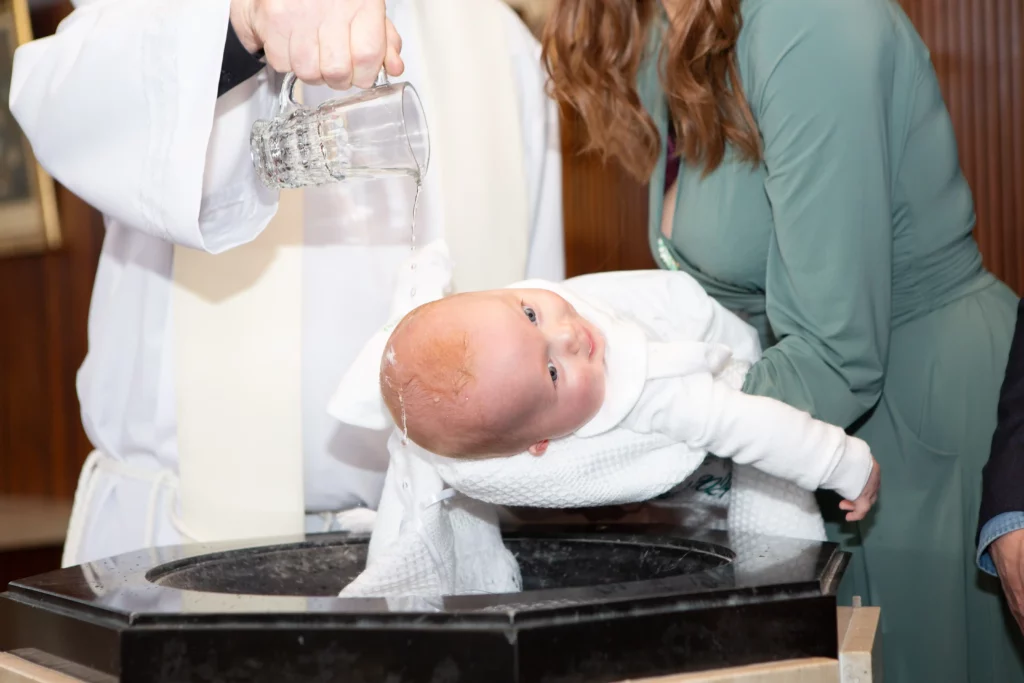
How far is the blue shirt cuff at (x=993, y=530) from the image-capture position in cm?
134

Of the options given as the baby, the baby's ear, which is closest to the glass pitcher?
the baby

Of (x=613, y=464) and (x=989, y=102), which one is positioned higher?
(x=989, y=102)

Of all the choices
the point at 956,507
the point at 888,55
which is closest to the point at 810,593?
the point at 956,507

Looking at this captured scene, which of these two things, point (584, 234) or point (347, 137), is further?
point (584, 234)

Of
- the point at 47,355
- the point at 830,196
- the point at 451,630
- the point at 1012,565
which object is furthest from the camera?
the point at 47,355

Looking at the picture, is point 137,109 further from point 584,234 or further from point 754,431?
point 584,234

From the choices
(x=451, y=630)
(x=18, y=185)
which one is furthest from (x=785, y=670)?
(x=18, y=185)

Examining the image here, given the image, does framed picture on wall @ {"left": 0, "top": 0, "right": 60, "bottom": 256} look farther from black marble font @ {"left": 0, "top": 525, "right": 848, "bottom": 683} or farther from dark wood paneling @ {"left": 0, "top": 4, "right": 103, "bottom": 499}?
black marble font @ {"left": 0, "top": 525, "right": 848, "bottom": 683}

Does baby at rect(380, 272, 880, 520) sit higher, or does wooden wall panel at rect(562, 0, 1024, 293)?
wooden wall panel at rect(562, 0, 1024, 293)

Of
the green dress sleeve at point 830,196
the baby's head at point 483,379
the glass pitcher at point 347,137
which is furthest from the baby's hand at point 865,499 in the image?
the glass pitcher at point 347,137

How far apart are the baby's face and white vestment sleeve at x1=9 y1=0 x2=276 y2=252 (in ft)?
1.31

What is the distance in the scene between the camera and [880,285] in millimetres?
1481

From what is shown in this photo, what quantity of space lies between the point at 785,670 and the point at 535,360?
0.44 meters

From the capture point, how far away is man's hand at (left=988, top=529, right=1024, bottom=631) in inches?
52.2
